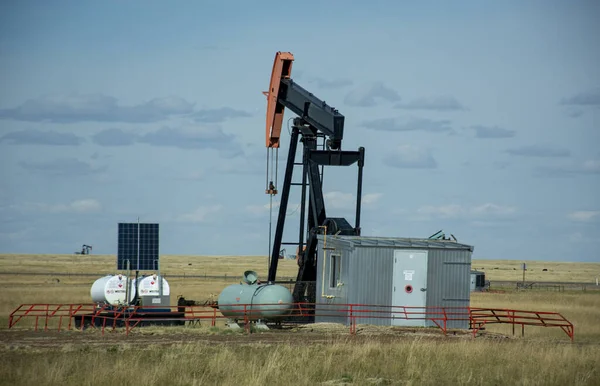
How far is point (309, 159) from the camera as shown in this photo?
3684 cm

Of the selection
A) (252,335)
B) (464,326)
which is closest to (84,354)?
(252,335)

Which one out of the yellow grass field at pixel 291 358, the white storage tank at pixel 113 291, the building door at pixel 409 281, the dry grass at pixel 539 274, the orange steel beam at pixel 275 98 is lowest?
the dry grass at pixel 539 274

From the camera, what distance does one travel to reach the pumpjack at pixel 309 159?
35.7 meters

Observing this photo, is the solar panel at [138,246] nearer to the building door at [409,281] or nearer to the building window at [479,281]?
the building door at [409,281]

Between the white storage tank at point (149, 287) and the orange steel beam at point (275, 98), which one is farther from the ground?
the orange steel beam at point (275, 98)

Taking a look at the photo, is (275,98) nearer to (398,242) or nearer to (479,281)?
(398,242)

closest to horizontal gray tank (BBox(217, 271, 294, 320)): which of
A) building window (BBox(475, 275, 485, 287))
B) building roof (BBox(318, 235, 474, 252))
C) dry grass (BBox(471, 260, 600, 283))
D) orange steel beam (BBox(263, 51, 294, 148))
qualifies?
building roof (BBox(318, 235, 474, 252))

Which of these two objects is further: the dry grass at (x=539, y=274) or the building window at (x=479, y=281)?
the dry grass at (x=539, y=274)

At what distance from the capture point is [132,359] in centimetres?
2398

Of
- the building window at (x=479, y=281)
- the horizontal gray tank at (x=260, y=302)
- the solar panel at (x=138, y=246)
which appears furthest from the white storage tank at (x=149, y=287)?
the building window at (x=479, y=281)

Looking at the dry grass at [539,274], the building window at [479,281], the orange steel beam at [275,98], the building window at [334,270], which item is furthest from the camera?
the dry grass at [539,274]

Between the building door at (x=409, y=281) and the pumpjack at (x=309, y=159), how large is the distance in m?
4.03

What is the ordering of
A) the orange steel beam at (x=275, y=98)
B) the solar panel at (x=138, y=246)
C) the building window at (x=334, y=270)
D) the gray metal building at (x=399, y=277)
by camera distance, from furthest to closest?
the orange steel beam at (x=275, y=98), the solar panel at (x=138, y=246), the building window at (x=334, y=270), the gray metal building at (x=399, y=277)

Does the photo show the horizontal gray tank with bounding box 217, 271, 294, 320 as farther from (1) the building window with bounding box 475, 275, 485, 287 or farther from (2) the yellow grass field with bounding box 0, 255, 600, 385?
(1) the building window with bounding box 475, 275, 485, 287
